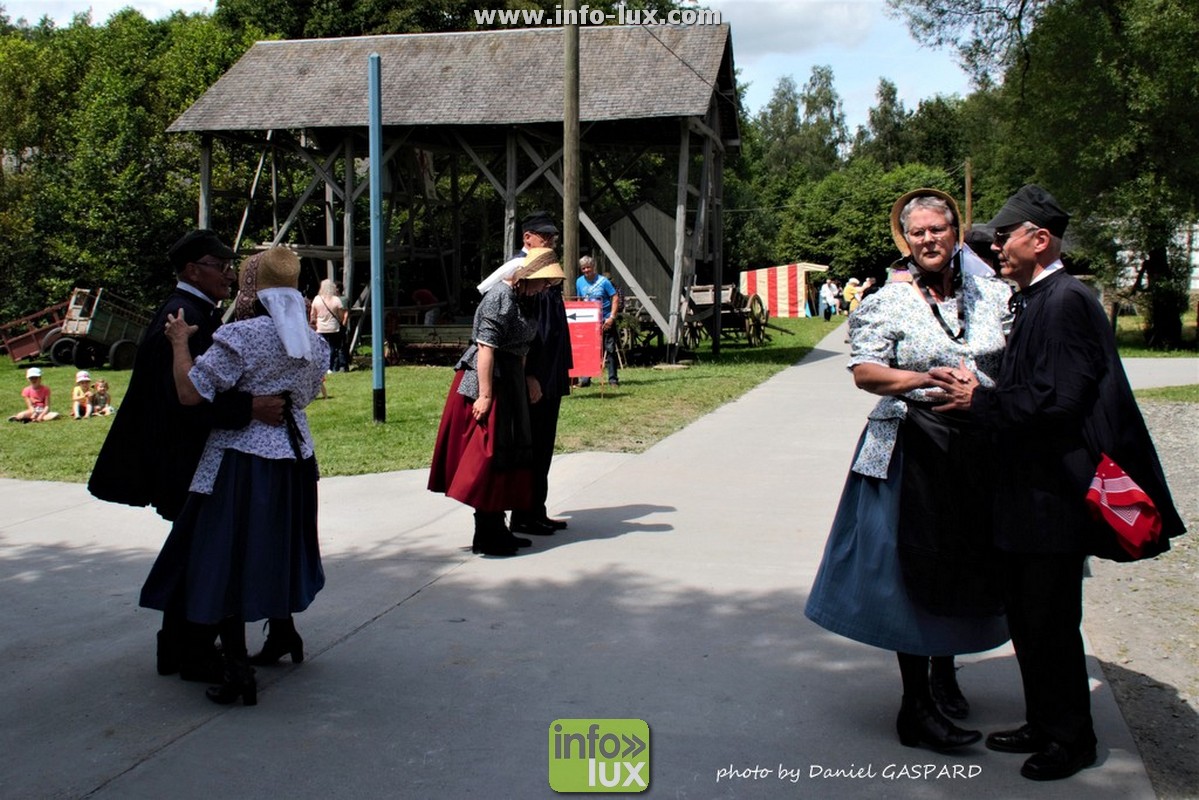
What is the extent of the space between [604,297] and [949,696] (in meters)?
12.3

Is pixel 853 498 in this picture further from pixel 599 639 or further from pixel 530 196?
pixel 530 196

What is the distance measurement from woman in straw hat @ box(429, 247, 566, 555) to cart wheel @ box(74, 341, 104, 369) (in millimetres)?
19417

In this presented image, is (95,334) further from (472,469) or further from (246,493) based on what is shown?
(246,493)

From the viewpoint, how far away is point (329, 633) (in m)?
5.30

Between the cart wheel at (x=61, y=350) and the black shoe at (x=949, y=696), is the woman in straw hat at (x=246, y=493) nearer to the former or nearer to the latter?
the black shoe at (x=949, y=696)

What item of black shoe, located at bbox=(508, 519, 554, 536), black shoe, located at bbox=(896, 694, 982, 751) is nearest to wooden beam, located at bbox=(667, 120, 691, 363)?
black shoe, located at bbox=(508, 519, 554, 536)

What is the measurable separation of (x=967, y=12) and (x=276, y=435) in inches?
1149

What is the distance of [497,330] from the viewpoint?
6.63m

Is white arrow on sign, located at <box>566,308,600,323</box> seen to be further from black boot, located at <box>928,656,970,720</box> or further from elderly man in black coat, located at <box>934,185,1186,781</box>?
elderly man in black coat, located at <box>934,185,1186,781</box>

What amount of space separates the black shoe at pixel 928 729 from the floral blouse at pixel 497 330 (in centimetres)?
336

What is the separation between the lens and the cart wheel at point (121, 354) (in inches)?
922

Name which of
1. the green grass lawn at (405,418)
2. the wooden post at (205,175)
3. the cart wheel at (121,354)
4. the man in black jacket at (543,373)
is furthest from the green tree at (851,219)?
the man in black jacket at (543,373)

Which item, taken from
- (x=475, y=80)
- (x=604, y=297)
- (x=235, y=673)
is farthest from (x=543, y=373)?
(x=475, y=80)

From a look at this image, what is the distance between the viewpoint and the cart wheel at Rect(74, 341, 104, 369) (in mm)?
23797
